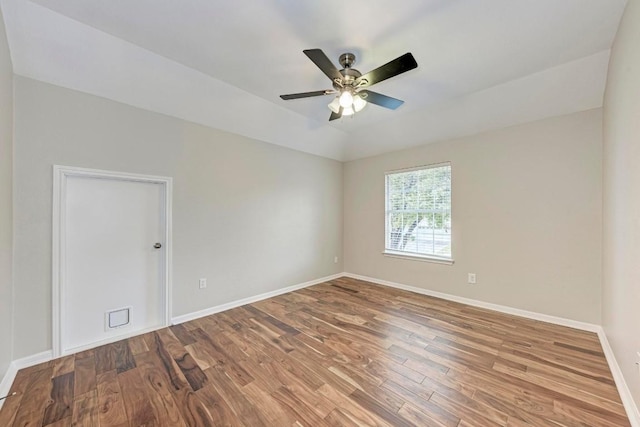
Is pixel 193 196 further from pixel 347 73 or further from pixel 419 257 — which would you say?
pixel 419 257

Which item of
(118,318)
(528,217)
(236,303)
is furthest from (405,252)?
(118,318)

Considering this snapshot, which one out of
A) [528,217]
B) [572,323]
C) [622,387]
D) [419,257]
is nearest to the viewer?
[622,387]

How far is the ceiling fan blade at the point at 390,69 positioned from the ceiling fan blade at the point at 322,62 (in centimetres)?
22

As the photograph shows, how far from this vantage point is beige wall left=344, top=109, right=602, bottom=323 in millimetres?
2756

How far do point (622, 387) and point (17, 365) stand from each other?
468 cm

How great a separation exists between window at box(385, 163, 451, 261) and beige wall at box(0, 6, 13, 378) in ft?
14.6

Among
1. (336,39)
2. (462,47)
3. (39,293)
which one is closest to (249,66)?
(336,39)

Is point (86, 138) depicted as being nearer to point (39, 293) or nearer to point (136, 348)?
point (39, 293)

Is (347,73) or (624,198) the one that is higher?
(347,73)

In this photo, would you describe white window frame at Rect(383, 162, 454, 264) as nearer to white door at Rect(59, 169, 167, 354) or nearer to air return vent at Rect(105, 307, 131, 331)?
white door at Rect(59, 169, 167, 354)

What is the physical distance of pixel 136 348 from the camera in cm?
245

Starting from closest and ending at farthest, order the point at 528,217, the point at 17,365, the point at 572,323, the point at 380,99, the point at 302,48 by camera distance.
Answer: the point at 17,365 → the point at 302,48 → the point at 380,99 → the point at 572,323 → the point at 528,217

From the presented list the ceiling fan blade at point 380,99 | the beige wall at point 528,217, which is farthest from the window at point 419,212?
the ceiling fan blade at point 380,99

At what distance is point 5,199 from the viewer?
1899 millimetres
